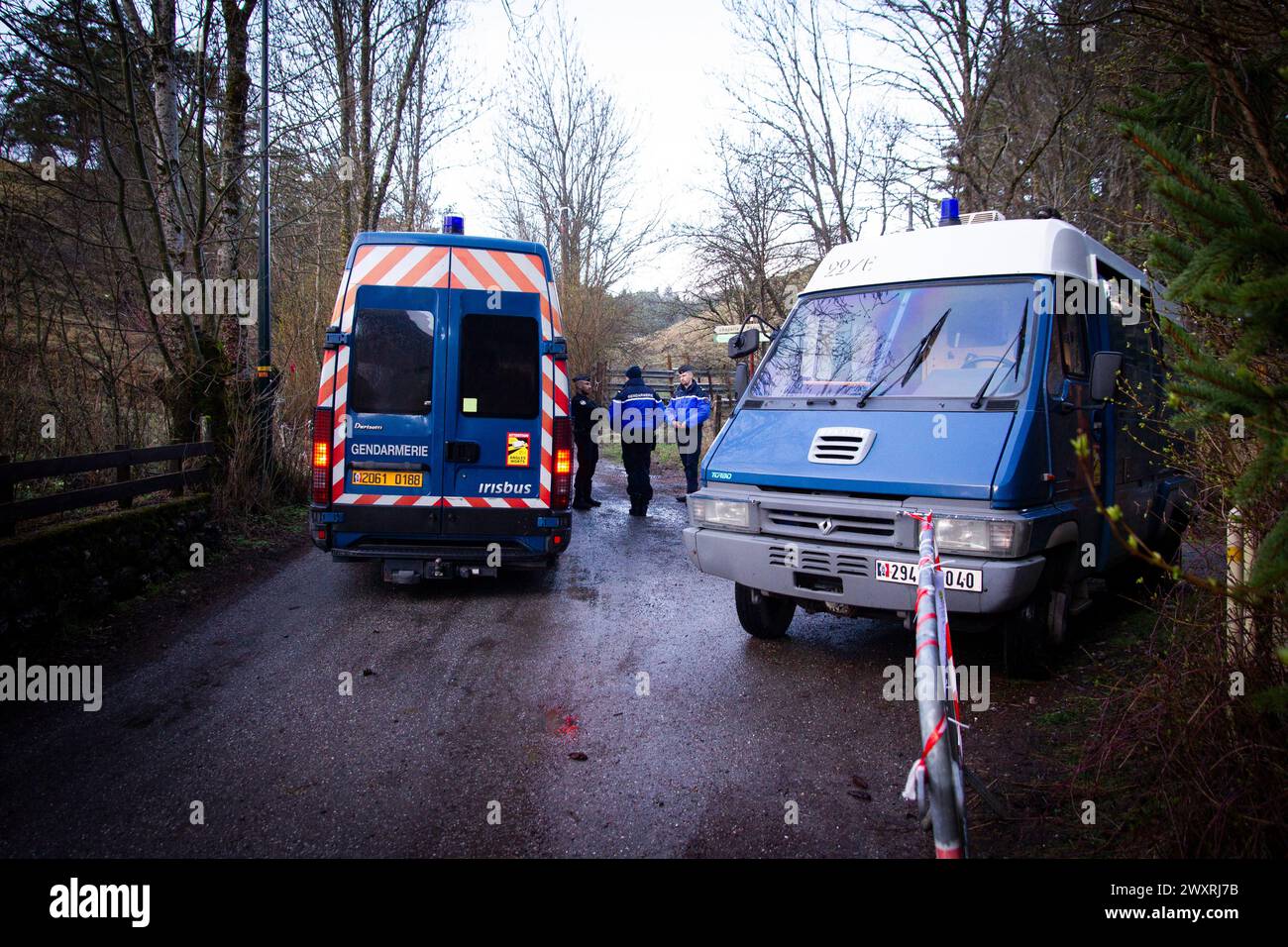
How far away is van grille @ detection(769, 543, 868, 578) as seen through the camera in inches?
177

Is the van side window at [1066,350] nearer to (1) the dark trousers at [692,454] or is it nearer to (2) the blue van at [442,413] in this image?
(2) the blue van at [442,413]

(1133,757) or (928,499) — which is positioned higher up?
(928,499)

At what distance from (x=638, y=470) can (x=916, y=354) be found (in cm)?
662

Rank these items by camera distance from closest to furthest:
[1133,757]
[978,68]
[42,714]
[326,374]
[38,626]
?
[1133,757]
[42,714]
[38,626]
[326,374]
[978,68]

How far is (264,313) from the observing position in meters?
9.80

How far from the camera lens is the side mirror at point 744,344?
630 centimetres

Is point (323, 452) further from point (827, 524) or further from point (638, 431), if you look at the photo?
point (638, 431)

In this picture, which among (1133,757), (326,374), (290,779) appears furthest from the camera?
(326,374)

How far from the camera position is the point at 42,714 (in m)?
4.30

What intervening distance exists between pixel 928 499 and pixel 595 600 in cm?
336

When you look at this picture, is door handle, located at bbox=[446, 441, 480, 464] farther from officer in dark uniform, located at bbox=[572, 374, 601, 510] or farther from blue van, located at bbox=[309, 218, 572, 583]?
officer in dark uniform, located at bbox=[572, 374, 601, 510]

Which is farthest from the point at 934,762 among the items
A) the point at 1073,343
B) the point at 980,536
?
the point at 1073,343
